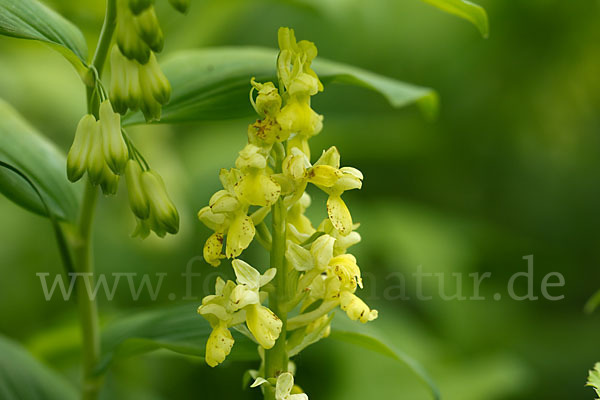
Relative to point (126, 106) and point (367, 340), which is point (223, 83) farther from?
point (367, 340)

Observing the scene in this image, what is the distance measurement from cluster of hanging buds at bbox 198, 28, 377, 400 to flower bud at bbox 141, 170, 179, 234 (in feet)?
0.23

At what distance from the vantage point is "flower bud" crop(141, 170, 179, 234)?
704 millimetres

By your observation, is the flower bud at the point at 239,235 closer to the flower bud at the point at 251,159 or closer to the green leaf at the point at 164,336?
the flower bud at the point at 251,159

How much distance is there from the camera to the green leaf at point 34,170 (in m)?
0.79

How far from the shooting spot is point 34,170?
853 mm

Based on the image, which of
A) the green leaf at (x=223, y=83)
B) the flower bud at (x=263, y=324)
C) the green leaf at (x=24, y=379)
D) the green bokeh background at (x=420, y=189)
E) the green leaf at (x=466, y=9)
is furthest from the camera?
the green bokeh background at (x=420, y=189)

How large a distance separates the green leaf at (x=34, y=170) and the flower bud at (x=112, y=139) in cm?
17

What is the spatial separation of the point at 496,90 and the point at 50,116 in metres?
1.39

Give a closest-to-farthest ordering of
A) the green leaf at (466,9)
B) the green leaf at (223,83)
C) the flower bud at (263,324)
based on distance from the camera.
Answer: the flower bud at (263,324), the green leaf at (466,9), the green leaf at (223,83)

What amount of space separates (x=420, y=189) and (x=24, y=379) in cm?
143

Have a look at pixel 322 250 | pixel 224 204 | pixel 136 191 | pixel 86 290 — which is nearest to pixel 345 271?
pixel 322 250

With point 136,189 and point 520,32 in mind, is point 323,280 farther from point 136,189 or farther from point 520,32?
point 520,32

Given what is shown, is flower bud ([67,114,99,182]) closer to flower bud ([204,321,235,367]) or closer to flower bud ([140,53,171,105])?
flower bud ([140,53,171,105])

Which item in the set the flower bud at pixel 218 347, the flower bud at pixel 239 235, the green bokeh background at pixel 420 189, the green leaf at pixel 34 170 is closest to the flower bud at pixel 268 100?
the flower bud at pixel 239 235
